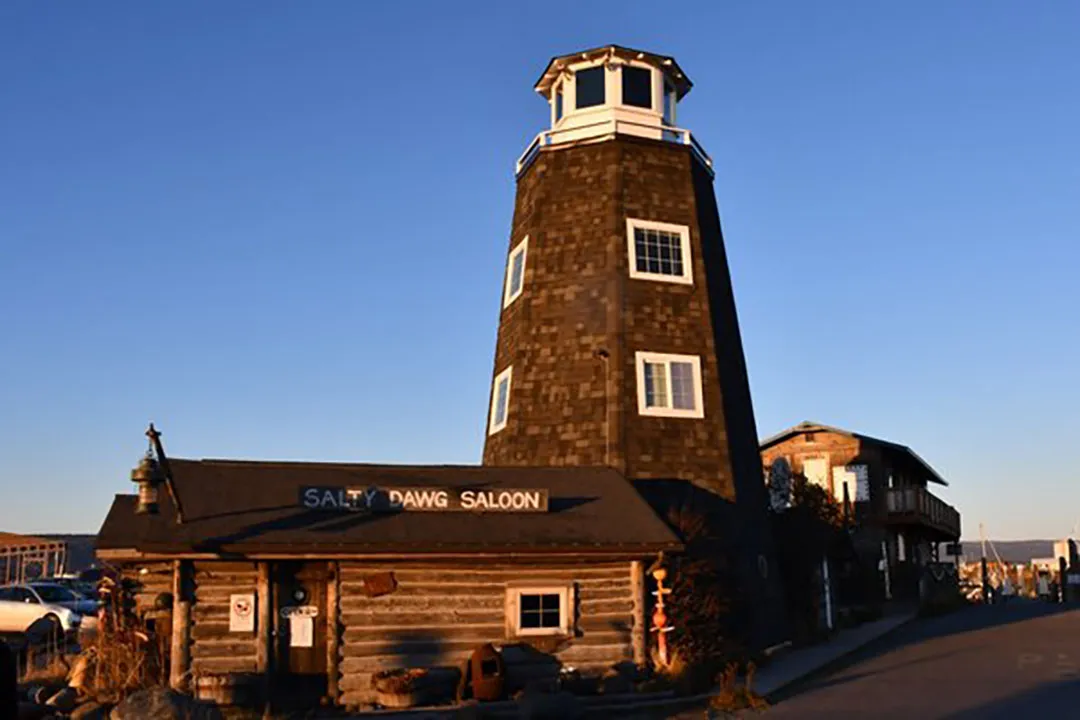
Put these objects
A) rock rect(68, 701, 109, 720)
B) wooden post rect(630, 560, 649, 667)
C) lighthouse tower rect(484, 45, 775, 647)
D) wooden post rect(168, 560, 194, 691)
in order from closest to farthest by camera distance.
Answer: rock rect(68, 701, 109, 720) → wooden post rect(168, 560, 194, 691) → wooden post rect(630, 560, 649, 667) → lighthouse tower rect(484, 45, 775, 647)

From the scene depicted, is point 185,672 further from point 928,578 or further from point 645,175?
point 928,578

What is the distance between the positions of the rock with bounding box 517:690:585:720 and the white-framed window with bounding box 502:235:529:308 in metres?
14.0

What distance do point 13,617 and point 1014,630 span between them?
2595cm

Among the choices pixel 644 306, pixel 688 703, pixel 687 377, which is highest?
pixel 644 306

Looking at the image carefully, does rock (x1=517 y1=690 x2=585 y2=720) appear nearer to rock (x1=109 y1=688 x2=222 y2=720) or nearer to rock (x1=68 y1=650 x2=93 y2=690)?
rock (x1=109 y1=688 x2=222 y2=720)

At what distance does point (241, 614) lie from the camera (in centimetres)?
2020

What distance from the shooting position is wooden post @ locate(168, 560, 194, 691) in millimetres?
19692

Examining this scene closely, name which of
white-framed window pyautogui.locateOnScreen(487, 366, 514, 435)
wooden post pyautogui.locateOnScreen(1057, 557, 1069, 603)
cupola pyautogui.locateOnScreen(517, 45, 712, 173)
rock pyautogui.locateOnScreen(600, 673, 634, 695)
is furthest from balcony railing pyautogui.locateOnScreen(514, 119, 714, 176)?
wooden post pyautogui.locateOnScreen(1057, 557, 1069, 603)

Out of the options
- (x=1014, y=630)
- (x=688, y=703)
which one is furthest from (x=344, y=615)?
(x=1014, y=630)

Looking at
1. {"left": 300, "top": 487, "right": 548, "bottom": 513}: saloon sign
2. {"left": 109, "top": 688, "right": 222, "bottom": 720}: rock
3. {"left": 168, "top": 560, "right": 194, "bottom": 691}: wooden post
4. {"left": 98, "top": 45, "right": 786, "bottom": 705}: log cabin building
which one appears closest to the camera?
{"left": 109, "top": 688, "right": 222, "bottom": 720}: rock

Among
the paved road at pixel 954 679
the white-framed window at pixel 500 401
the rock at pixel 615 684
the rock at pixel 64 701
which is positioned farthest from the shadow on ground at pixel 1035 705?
the white-framed window at pixel 500 401

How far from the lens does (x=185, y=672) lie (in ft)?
64.5

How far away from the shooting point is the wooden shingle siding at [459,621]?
67.4ft

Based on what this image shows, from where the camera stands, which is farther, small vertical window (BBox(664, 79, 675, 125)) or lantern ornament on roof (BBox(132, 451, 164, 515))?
small vertical window (BBox(664, 79, 675, 125))
